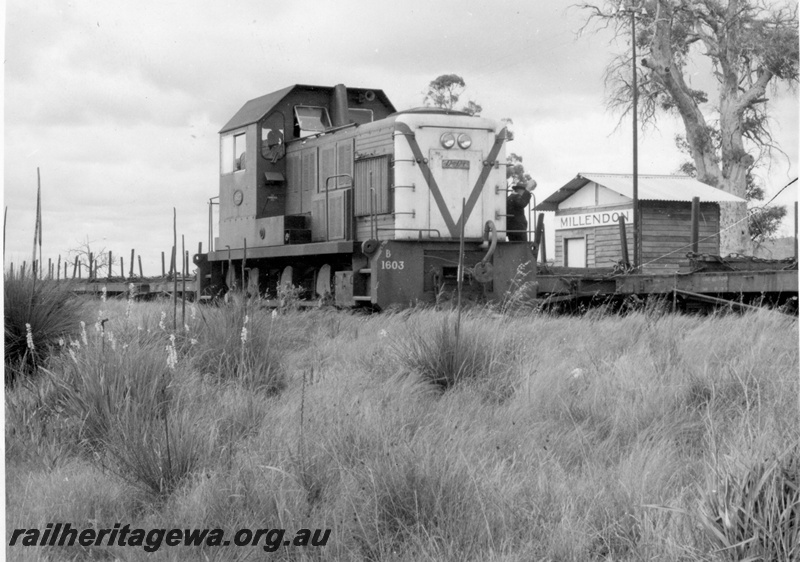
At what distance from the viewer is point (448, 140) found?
10867 millimetres

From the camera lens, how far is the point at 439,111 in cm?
1102

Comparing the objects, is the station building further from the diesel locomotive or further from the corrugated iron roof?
the diesel locomotive

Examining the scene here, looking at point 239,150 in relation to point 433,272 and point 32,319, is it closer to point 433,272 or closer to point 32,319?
point 433,272

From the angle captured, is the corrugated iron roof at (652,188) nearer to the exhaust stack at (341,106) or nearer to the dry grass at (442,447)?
the exhaust stack at (341,106)

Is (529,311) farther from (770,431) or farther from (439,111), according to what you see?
(770,431)

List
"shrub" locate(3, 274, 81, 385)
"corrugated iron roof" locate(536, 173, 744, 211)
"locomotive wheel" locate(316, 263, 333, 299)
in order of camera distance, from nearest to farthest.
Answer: "shrub" locate(3, 274, 81, 385) → "locomotive wheel" locate(316, 263, 333, 299) → "corrugated iron roof" locate(536, 173, 744, 211)

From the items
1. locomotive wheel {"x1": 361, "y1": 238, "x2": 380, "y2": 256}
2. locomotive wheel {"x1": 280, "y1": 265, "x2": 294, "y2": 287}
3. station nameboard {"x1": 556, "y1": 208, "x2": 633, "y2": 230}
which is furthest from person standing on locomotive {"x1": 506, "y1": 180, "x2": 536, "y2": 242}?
station nameboard {"x1": 556, "y1": 208, "x2": 633, "y2": 230}

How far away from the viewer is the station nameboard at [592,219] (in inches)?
1005

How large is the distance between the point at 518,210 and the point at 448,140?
1.57 m

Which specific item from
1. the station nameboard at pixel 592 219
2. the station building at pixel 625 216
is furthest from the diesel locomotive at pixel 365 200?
the station nameboard at pixel 592 219

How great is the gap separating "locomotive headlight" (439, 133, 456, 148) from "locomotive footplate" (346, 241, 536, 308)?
4.07ft

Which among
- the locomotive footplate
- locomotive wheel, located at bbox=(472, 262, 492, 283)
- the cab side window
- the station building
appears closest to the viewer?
the locomotive footplate

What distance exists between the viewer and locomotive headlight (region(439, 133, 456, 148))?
10839 millimetres
